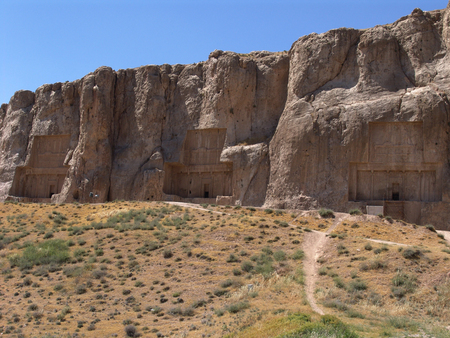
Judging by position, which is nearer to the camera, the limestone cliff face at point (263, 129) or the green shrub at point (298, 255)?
the green shrub at point (298, 255)

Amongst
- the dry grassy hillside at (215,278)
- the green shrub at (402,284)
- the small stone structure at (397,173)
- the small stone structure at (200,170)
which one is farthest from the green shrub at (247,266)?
the small stone structure at (200,170)

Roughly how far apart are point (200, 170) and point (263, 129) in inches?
260

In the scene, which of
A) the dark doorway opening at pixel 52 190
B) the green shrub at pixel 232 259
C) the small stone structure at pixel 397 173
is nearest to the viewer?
the green shrub at pixel 232 259

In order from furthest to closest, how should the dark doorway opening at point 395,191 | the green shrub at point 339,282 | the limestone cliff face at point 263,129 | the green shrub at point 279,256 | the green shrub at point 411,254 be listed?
the dark doorway opening at point 395,191 → the limestone cliff face at point 263,129 → the green shrub at point 279,256 → the green shrub at point 411,254 → the green shrub at point 339,282

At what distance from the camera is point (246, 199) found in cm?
3994

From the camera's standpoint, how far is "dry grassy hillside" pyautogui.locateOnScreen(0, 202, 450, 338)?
1505 centimetres

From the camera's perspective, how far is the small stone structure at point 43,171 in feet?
163

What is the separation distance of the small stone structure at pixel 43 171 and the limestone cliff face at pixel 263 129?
0.11 meters

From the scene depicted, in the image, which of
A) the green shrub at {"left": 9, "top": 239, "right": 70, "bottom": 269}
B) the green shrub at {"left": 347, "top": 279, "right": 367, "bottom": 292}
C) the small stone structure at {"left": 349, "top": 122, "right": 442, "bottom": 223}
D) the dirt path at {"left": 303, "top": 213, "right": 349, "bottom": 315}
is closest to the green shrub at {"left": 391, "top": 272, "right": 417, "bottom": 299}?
the green shrub at {"left": 347, "top": 279, "right": 367, "bottom": 292}

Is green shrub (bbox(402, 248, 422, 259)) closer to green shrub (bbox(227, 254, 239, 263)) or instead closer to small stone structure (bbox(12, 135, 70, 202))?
green shrub (bbox(227, 254, 239, 263))

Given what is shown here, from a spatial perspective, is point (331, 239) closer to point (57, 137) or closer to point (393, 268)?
point (393, 268)

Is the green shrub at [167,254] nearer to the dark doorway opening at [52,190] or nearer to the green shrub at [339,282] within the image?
the green shrub at [339,282]

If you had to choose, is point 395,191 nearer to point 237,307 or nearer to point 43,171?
point 237,307

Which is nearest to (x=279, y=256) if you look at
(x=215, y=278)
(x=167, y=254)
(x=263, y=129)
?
(x=215, y=278)
